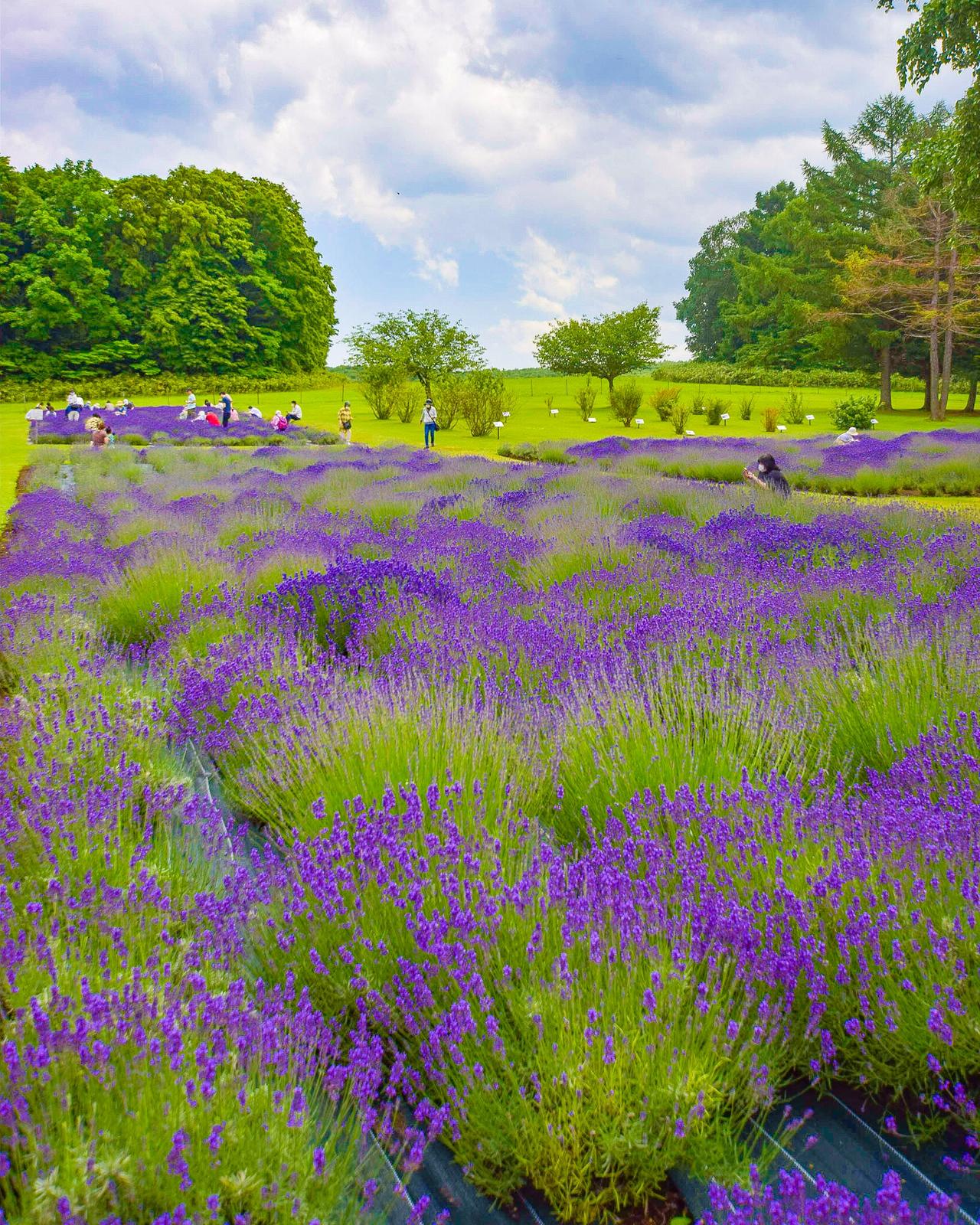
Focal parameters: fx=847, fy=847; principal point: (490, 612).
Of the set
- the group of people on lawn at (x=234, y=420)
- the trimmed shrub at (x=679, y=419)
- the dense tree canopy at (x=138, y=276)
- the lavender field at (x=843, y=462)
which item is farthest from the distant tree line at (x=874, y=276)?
the dense tree canopy at (x=138, y=276)

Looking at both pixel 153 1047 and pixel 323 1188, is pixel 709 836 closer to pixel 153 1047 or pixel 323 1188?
pixel 323 1188

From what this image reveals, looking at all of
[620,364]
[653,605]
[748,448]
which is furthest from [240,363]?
[653,605]

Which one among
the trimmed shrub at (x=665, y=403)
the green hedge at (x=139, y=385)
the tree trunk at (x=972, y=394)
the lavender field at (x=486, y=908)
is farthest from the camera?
the green hedge at (x=139, y=385)

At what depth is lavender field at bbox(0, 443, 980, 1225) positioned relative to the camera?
4.61ft

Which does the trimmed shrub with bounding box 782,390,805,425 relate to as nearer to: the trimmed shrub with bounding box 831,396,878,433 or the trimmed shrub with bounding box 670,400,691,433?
the trimmed shrub with bounding box 831,396,878,433

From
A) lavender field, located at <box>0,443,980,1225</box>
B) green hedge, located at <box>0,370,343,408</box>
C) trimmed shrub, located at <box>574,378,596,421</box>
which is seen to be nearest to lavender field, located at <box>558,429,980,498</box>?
lavender field, located at <box>0,443,980,1225</box>

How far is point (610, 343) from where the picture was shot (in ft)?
139

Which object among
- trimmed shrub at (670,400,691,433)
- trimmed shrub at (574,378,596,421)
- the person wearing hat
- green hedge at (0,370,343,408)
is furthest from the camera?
green hedge at (0,370,343,408)

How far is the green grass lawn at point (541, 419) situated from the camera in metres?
27.4

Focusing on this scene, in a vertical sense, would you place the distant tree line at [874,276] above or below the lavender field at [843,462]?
above

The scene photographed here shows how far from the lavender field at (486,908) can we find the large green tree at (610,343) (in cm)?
4031

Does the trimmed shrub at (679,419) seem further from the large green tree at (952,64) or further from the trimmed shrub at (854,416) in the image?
the large green tree at (952,64)

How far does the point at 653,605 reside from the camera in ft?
15.9

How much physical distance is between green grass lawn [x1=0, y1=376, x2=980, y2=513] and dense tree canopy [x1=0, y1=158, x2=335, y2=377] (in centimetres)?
549
